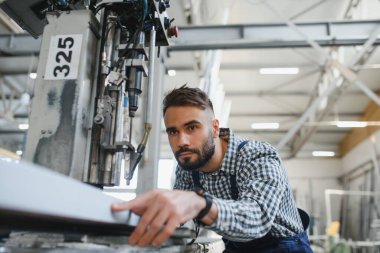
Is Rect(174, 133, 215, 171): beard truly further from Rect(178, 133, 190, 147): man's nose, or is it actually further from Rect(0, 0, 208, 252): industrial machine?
Rect(0, 0, 208, 252): industrial machine

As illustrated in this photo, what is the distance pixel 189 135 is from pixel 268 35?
8.86 ft

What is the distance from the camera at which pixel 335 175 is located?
10.4 metres

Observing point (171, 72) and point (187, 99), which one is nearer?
point (187, 99)

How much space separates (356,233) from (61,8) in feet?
29.8

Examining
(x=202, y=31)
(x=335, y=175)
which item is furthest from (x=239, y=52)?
(x=335, y=175)

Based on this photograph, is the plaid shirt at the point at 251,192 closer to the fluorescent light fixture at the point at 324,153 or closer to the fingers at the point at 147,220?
the fingers at the point at 147,220

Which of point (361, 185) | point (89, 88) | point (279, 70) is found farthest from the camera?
point (361, 185)

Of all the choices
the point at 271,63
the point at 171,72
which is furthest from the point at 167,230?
the point at 271,63

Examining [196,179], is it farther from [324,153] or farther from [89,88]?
[324,153]

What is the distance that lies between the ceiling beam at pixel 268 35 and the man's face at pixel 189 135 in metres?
2.38

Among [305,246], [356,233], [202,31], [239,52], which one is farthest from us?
[356,233]

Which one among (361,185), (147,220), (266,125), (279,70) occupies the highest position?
(279,70)

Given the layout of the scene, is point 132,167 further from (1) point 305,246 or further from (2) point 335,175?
(2) point 335,175

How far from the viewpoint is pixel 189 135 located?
4.17 ft
